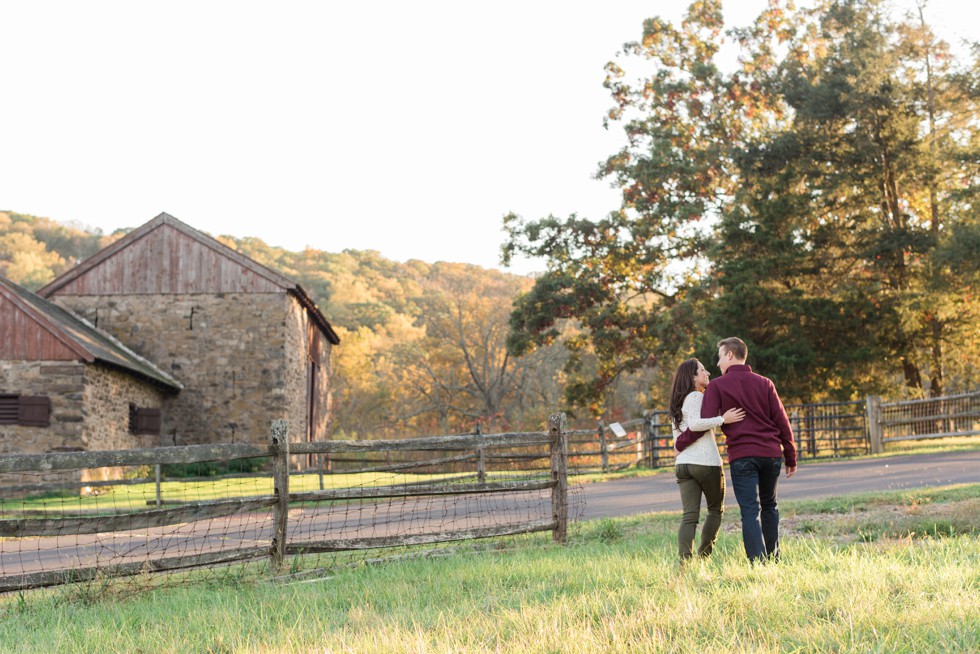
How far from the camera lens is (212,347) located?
26641 millimetres

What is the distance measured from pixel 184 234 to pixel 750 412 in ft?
76.9

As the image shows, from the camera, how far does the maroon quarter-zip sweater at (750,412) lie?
21.0 ft

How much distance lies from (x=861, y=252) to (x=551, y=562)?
73.4ft

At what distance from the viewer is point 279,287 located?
26.7 meters

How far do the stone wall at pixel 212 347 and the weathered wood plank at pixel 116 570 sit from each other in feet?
64.1

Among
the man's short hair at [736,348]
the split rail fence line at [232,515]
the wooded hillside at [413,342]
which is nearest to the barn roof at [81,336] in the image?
the split rail fence line at [232,515]

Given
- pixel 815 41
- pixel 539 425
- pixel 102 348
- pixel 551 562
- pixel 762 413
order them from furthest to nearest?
pixel 539 425, pixel 815 41, pixel 102 348, pixel 551 562, pixel 762 413

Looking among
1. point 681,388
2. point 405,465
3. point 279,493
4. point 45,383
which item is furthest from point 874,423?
point 45,383

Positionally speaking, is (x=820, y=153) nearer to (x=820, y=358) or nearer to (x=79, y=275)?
(x=820, y=358)

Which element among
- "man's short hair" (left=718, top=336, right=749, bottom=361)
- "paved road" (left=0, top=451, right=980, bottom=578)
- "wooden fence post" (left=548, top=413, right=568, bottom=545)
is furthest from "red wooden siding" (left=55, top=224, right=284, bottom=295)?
"man's short hair" (left=718, top=336, right=749, bottom=361)

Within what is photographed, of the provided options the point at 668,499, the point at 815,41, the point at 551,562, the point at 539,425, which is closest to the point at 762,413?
the point at 551,562

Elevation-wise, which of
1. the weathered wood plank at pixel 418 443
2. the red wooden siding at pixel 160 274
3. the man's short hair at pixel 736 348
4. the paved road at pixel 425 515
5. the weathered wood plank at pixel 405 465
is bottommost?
the paved road at pixel 425 515

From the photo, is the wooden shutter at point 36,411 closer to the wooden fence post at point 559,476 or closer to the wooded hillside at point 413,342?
the wooden fence post at point 559,476

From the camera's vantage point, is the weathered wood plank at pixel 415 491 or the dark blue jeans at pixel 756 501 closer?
the dark blue jeans at pixel 756 501
